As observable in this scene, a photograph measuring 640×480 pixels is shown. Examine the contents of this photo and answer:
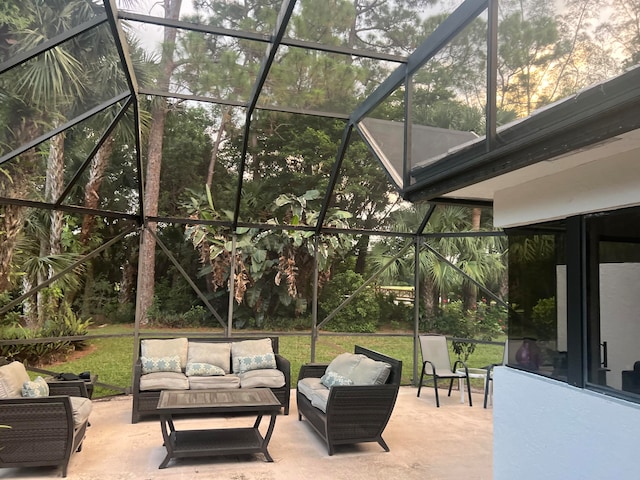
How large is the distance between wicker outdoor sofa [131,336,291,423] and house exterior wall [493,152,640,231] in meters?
3.62

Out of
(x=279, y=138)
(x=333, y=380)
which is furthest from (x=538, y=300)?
(x=279, y=138)

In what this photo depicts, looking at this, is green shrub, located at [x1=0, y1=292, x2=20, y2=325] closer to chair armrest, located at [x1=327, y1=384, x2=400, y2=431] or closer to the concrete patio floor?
the concrete patio floor

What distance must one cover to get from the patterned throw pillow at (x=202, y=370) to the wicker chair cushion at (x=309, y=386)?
1.07 m

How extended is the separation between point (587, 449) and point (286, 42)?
3.94 metres

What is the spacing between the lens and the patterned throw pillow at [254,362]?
6340 millimetres

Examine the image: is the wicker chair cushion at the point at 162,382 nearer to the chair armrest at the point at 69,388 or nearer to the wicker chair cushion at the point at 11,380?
the chair armrest at the point at 69,388

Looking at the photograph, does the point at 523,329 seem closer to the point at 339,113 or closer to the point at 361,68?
the point at 361,68

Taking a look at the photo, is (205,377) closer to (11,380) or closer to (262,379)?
(262,379)

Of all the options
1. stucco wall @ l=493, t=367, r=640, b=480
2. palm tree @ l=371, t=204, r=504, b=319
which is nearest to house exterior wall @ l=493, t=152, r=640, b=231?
stucco wall @ l=493, t=367, r=640, b=480

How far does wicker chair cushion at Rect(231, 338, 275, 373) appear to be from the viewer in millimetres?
6410

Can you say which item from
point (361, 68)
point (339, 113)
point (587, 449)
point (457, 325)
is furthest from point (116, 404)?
point (457, 325)

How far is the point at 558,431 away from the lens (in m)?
2.81

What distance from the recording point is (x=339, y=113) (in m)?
6.27

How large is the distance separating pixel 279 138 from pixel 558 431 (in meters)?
6.02
